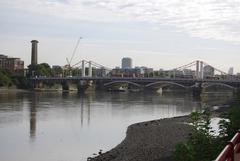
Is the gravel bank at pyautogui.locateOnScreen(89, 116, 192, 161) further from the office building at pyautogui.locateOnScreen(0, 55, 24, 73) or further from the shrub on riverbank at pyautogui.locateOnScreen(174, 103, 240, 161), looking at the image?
the office building at pyautogui.locateOnScreen(0, 55, 24, 73)

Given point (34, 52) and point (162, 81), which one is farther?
point (34, 52)

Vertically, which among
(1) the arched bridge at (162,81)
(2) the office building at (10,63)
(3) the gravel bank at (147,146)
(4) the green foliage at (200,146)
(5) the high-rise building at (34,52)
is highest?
(5) the high-rise building at (34,52)

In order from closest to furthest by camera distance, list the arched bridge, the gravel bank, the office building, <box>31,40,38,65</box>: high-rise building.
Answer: the gravel bank → the arched bridge → <box>31,40,38,65</box>: high-rise building → the office building

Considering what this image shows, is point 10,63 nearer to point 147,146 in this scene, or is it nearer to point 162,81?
point 162,81

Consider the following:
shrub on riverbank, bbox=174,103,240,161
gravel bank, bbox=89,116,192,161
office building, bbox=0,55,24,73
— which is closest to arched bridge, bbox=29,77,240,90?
office building, bbox=0,55,24,73

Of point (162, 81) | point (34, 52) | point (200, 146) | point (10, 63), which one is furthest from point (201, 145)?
point (10, 63)

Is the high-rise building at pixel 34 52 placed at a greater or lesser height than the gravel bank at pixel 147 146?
greater

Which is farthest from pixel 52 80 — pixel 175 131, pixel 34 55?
pixel 175 131

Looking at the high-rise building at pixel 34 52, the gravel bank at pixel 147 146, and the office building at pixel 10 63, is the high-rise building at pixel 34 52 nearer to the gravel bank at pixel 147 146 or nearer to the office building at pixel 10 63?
the office building at pixel 10 63

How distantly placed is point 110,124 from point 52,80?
6523 centimetres

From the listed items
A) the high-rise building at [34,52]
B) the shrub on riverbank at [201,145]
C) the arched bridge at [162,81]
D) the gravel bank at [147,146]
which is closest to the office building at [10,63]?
the high-rise building at [34,52]

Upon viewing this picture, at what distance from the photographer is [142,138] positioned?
20.4 meters

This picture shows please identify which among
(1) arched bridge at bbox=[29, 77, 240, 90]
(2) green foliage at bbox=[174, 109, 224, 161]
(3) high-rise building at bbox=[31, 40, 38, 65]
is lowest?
(2) green foliage at bbox=[174, 109, 224, 161]

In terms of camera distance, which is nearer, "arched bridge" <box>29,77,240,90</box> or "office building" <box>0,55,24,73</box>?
"arched bridge" <box>29,77,240,90</box>
